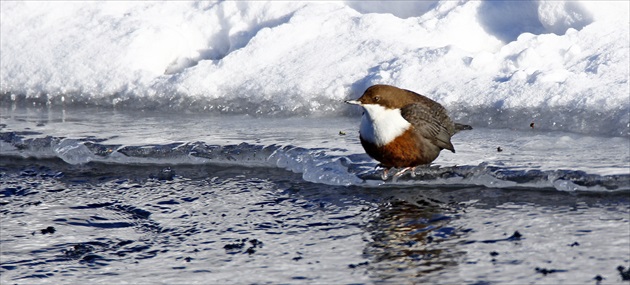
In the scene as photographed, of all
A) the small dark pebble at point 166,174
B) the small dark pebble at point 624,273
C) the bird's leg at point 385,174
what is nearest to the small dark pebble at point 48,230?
the small dark pebble at point 166,174

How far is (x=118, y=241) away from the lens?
193 inches

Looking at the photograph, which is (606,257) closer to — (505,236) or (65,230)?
(505,236)

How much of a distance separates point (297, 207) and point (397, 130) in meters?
0.76

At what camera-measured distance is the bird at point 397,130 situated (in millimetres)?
5559

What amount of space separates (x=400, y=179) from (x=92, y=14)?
16.4ft

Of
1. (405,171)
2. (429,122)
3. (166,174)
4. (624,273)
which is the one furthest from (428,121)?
(624,273)

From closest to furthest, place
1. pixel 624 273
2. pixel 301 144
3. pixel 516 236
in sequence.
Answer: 1. pixel 624 273
2. pixel 516 236
3. pixel 301 144

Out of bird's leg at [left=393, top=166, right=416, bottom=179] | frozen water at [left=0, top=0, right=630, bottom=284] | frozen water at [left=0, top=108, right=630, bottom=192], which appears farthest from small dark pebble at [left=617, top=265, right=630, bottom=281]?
bird's leg at [left=393, top=166, right=416, bottom=179]

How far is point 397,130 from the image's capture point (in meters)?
5.59

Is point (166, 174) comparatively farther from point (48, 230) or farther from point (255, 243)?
point (255, 243)

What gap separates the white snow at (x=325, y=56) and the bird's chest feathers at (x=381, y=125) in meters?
1.64

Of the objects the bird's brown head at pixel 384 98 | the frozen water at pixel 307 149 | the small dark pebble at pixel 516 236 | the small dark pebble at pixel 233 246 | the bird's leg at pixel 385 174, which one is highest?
the bird's brown head at pixel 384 98

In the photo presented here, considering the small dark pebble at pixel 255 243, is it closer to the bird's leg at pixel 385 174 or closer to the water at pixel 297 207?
the water at pixel 297 207

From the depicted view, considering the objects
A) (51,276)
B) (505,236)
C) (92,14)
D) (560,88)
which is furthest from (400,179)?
(92,14)
